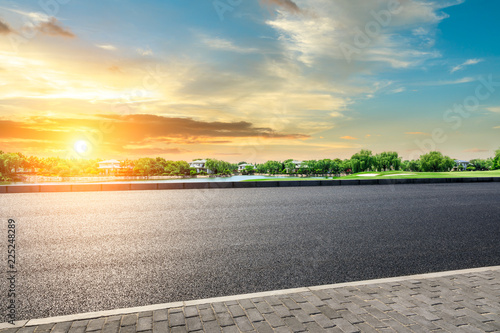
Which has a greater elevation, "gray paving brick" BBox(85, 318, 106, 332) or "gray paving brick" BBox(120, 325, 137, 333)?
"gray paving brick" BBox(85, 318, 106, 332)

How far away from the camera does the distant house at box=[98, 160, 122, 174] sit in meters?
130

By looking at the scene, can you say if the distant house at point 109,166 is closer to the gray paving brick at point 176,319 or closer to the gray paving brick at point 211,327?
the gray paving brick at point 176,319

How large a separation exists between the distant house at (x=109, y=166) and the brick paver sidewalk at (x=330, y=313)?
136 meters

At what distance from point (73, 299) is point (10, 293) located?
0.91 m

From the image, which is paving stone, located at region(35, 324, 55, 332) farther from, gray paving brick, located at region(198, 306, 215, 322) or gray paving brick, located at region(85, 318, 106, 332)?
gray paving brick, located at region(198, 306, 215, 322)

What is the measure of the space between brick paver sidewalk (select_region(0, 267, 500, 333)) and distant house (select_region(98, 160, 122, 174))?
13617cm

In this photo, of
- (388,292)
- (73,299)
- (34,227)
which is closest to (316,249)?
(388,292)

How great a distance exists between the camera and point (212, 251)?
609cm

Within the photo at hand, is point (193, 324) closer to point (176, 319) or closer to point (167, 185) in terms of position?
point (176, 319)

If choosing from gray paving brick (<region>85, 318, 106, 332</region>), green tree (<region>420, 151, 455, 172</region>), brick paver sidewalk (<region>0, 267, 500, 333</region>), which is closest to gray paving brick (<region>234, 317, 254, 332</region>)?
brick paver sidewalk (<region>0, 267, 500, 333</region>)

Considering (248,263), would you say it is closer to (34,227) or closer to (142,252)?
(142,252)

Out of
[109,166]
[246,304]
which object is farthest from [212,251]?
[109,166]

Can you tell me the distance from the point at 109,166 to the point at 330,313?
14807 centimetres

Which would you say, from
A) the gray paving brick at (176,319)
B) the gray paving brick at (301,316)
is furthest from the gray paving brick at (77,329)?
the gray paving brick at (301,316)
